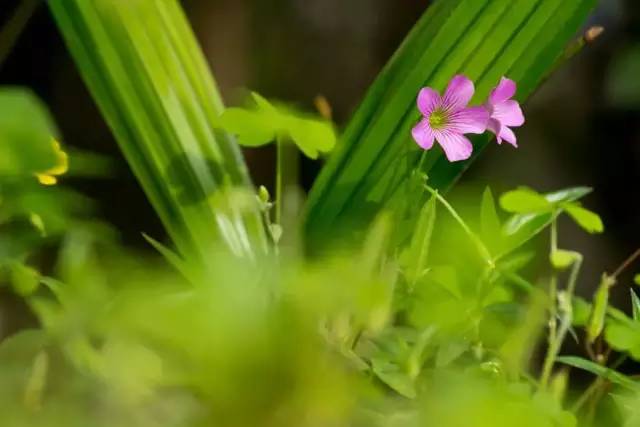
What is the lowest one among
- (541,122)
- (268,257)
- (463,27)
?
(268,257)

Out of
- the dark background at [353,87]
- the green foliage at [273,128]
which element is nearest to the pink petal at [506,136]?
the green foliage at [273,128]

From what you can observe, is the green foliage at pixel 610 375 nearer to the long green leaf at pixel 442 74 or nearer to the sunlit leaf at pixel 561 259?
the sunlit leaf at pixel 561 259

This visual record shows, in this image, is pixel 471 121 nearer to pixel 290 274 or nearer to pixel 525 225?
pixel 525 225

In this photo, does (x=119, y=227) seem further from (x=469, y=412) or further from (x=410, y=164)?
(x=469, y=412)

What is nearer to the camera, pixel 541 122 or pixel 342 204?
pixel 342 204

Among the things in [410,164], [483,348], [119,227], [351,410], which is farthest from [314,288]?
[119,227]

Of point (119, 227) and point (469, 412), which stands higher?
point (119, 227)

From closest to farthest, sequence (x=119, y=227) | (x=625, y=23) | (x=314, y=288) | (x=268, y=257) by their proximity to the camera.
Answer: (x=314, y=288)
(x=268, y=257)
(x=119, y=227)
(x=625, y=23)

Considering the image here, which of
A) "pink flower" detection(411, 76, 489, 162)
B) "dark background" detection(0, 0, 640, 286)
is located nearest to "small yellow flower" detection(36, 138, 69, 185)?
"pink flower" detection(411, 76, 489, 162)
